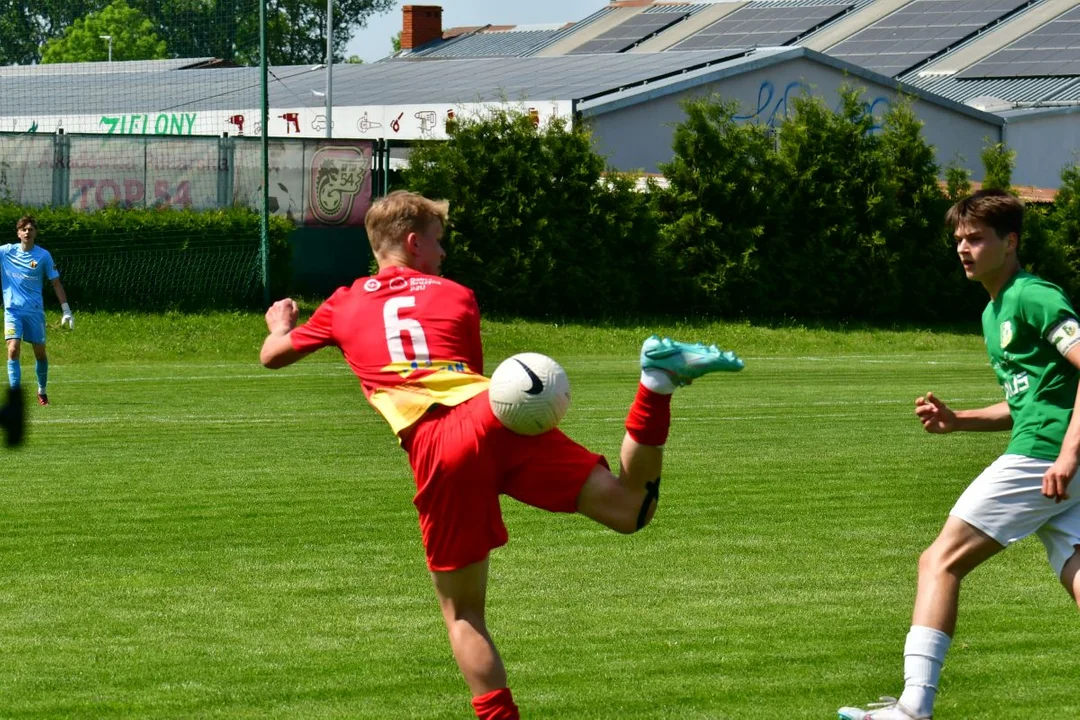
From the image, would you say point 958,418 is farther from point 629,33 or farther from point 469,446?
point 629,33

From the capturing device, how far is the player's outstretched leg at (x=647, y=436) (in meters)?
5.44

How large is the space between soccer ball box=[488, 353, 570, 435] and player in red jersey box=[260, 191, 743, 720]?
0.08 m

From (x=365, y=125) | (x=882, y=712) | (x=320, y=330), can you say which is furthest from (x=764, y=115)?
(x=882, y=712)

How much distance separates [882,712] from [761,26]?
146 ft

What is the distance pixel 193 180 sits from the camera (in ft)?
101

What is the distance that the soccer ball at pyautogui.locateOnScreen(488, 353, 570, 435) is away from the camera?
5277mm

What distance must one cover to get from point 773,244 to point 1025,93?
584 inches

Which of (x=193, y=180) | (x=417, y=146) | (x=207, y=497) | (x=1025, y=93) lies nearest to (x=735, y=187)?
(x=417, y=146)

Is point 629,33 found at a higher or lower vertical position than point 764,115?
higher

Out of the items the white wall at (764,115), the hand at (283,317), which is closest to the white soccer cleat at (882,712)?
the hand at (283,317)

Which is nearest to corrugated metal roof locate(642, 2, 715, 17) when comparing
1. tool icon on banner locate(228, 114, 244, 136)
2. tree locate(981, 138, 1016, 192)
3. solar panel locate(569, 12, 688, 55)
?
solar panel locate(569, 12, 688, 55)

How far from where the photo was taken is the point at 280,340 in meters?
6.03

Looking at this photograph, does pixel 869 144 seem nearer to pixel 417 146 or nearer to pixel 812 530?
pixel 417 146

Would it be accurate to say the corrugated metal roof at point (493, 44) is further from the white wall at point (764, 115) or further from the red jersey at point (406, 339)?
the red jersey at point (406, 339)
